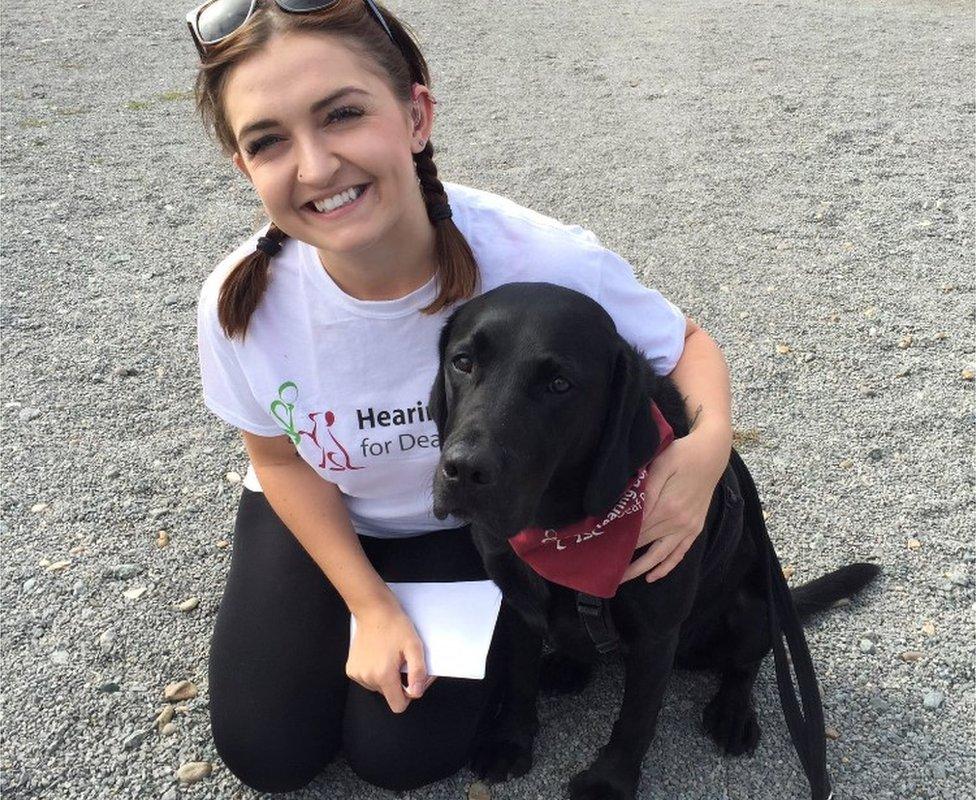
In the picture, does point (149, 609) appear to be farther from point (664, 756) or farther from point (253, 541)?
point (664, 756)

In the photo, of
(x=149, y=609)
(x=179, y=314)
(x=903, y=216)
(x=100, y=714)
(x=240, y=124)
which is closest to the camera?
(x=240, y=124)

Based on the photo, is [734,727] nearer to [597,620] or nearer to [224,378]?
[597,620]

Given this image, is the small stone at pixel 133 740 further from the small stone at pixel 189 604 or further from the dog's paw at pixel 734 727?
the dog's paw at pixel 734 727

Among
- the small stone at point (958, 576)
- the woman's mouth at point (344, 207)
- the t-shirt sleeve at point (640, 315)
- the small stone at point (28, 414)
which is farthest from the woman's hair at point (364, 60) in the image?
the small stone at point (28, 414)

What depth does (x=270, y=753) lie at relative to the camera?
2488mm

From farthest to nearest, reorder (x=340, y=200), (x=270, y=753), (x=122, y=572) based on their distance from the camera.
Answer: (x=122, y=572) < (x=270, y=753) < (x=340, y=200)

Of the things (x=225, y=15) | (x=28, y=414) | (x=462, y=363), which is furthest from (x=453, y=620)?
(x=28, y=414)

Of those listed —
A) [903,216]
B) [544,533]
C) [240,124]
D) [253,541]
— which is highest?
[240,124]

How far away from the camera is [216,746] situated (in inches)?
104

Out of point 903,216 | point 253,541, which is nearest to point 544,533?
point 253,541

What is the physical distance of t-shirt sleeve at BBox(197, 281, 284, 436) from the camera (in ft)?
8.07

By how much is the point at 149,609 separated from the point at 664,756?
1733mm

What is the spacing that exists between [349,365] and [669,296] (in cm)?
288

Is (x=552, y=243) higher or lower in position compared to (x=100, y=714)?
higher
